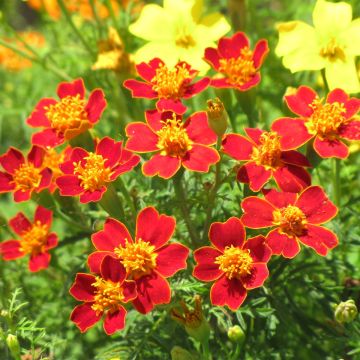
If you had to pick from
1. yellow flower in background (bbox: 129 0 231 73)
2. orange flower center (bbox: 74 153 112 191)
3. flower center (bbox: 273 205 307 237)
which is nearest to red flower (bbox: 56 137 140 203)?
orange flower center (bbox: 74 153 112 191)

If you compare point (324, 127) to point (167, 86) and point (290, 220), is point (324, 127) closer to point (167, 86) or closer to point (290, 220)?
point (290, 220)

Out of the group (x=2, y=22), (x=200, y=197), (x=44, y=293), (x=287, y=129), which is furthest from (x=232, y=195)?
(x=2, y=22)

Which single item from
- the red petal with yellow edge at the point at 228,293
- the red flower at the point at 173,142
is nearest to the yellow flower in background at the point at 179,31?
the red flower at the point at 173,142

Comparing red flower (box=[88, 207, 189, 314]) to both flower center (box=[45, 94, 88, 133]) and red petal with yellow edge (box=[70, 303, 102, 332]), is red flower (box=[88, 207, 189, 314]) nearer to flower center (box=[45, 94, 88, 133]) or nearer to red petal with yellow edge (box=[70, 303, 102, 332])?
red petal with yellow edge (box=[70, 303, 102, 332])

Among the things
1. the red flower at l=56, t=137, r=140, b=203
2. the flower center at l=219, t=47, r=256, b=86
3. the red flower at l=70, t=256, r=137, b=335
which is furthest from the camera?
the flower center at l=219, t=47, r=256, b=86

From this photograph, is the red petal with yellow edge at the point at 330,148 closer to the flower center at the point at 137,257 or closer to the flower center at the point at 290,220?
the flower center at the point at 290,220

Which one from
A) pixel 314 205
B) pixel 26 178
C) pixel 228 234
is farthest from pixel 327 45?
pixel 26 178
